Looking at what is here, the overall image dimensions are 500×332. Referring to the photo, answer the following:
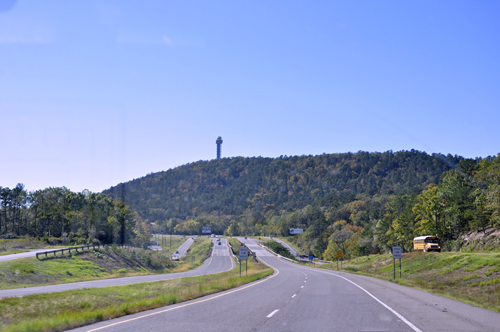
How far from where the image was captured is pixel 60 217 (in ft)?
323

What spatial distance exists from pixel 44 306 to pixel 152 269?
6365cm

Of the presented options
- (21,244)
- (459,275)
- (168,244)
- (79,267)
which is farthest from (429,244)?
(168,244)

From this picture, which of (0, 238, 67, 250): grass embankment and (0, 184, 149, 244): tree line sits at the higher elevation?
(0, 184, 149, 244): tree line

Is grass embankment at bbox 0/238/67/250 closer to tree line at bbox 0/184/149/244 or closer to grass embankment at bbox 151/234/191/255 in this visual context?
tree line at bbox 0/184/149/244

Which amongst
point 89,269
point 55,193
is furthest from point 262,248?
point 89,269

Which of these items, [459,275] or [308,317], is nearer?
[308,317]

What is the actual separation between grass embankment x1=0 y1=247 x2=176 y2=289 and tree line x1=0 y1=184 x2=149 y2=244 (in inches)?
596

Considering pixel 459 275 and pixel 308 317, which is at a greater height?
pixel 308 317

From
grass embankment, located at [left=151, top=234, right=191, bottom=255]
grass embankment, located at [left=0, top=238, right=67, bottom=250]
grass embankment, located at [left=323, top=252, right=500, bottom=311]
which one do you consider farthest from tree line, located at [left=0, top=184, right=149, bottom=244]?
grass embankment, located at [left=323, top=252, right=500, bottom=311]

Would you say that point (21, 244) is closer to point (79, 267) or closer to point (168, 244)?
point (79, 267)

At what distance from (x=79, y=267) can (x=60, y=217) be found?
165 ft

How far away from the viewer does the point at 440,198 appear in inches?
2864

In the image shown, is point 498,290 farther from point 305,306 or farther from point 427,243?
point 427,243

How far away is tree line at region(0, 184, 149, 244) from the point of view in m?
93.8
